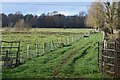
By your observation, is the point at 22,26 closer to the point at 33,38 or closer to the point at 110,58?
the point at 33,38

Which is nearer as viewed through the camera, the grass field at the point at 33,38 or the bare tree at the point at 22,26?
the grass field at the point at 33,38

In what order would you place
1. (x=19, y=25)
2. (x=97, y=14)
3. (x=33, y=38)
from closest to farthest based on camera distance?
(x=33, y=38) < (x=97, y=14) < (x=19, y=25)

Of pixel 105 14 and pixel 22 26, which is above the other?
pixel 105 14

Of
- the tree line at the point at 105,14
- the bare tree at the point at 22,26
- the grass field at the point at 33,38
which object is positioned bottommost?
the grass field at the point at 33,38

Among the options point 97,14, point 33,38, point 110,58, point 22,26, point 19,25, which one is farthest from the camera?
point 22,26

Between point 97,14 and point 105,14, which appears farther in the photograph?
point 97,14

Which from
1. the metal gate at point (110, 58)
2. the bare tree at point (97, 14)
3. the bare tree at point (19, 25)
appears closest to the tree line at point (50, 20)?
the bare tree at point (19, 25)

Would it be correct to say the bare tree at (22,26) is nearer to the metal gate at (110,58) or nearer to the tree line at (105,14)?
the tree line at (105,14)

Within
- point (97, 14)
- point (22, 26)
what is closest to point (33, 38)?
point (97, 14)

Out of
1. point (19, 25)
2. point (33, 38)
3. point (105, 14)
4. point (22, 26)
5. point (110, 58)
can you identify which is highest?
point (105, 14)

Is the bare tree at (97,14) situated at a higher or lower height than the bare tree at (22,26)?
higher

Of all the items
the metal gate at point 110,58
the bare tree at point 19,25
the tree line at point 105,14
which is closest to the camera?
the metal gate at point 110,58

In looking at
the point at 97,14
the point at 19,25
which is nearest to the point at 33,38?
the point at 97,14

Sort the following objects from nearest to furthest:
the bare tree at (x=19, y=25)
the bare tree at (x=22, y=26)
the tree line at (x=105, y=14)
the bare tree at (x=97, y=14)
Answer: the tree line at (x=105, y=14) < the bare tree at (x=97, y=14) < the bare tree at (x=19, y=25) < the bare tree at (x=22, y=26)
